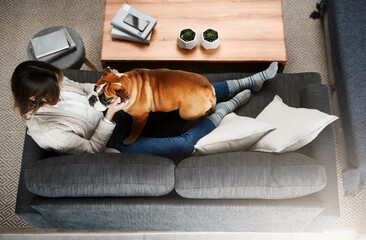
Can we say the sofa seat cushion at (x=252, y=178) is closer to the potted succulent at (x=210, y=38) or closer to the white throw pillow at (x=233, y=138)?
the white throw pillow at (x=233, y=138)

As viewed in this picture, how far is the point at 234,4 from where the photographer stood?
2.25m

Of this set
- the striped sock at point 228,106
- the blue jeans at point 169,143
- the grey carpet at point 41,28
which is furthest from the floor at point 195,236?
the striped sock at point 228,106

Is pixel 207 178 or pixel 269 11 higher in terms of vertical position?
pixel 269 11

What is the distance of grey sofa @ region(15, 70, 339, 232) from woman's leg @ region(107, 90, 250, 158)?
211 mm

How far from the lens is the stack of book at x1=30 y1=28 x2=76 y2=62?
81.7 inches

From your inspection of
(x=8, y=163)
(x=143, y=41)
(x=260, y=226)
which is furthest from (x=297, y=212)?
(x=8, y=163)

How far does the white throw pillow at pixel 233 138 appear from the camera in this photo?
1538 mm

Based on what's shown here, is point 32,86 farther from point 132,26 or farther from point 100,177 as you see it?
point 132,26

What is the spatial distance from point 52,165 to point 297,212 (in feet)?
3.84

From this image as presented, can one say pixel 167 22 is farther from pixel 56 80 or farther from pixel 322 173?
pixel 322 173

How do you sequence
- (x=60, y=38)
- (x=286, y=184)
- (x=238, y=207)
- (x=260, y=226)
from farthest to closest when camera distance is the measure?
(x=60, y=38) < (x=260, y=226) < (x=238, y=207) < (x=286, y=184)

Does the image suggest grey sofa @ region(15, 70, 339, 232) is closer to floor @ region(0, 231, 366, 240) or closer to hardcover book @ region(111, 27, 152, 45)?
floor @ region(0, 231, 366, 240)

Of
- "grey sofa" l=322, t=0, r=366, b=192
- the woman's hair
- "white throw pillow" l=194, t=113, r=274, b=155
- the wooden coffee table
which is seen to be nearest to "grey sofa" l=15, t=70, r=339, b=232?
"white throw pillow" l=194, t=113, r=274, b=155

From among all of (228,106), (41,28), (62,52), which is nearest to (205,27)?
(228,106)
